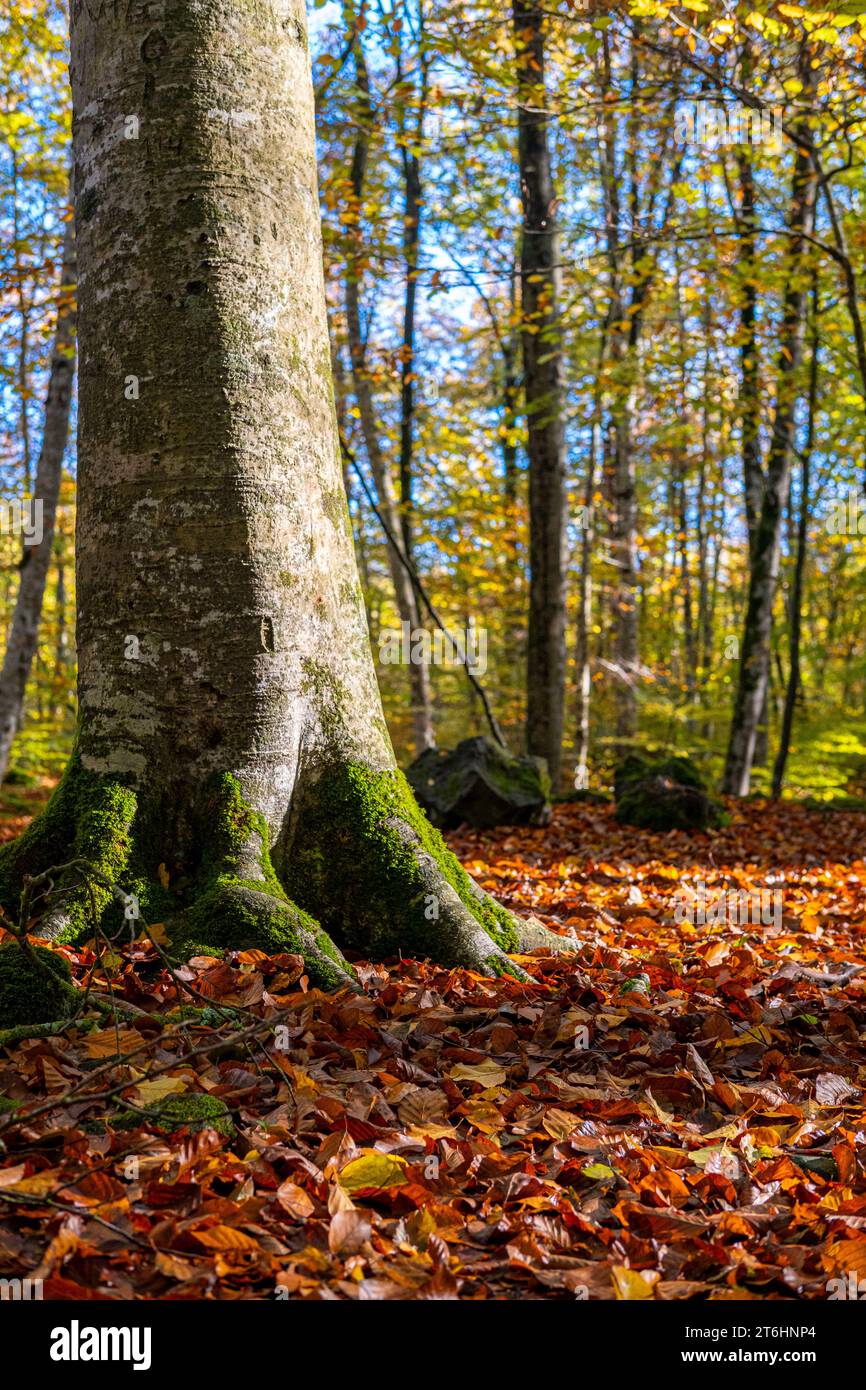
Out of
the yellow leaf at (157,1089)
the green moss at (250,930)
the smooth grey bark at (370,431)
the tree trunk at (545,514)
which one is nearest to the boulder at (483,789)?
the tree trunk at (545,514)

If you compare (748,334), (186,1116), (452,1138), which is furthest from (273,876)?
(748,334)

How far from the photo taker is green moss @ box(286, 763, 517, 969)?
3590 millimetres

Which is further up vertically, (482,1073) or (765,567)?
(765,567)

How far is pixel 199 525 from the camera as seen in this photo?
11.0ft

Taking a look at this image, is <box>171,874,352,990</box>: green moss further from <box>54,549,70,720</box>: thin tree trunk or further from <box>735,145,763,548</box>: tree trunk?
<box>54,549,70,720</box>: thin tree trunk

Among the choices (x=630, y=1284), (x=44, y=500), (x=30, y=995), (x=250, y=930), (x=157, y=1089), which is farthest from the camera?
(x=44, y=500)

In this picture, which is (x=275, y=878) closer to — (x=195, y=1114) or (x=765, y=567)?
(x=195, y=1114)

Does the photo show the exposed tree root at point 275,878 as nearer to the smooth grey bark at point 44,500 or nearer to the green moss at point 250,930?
the green moss at point 250,930

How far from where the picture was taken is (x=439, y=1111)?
257 cm

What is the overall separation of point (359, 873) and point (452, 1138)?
133 cm

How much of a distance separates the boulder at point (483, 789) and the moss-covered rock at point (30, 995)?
16.7ft

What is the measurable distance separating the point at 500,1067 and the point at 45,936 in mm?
1574

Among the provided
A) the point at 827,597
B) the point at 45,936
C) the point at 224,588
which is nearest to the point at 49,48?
the point at 224,588
